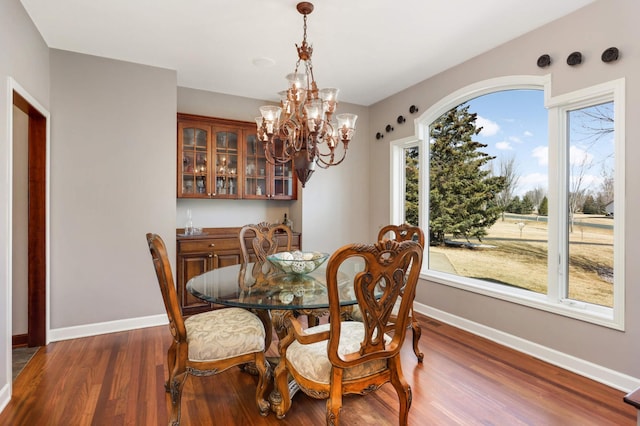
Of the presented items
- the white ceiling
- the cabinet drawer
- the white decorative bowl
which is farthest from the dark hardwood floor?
the white ceiling

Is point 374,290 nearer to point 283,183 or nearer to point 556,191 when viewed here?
point 556,191

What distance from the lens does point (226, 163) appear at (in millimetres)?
4352

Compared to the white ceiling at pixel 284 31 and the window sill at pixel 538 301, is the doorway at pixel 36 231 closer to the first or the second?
the white ceiling at pixel 284 31

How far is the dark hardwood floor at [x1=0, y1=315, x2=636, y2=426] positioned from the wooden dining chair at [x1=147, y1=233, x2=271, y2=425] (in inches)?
10.5

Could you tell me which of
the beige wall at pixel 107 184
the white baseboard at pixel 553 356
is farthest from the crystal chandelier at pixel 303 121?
the white baseboard at pixel 553 356

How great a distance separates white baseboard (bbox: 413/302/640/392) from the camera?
236cm

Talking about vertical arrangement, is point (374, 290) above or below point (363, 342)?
above

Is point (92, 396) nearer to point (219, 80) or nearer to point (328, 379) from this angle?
point (328, 379)

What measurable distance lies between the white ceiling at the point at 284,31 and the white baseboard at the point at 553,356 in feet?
8.03

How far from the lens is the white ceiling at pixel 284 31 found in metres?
2.56

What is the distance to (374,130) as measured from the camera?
4.96 meters

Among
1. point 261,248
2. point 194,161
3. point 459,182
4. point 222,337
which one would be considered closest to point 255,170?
point 194,161

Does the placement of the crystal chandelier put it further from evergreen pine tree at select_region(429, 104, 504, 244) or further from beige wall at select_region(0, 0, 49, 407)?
evergreen pine tree at select_region(429, 104, 504, 244)

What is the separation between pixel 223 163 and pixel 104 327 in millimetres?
2189
